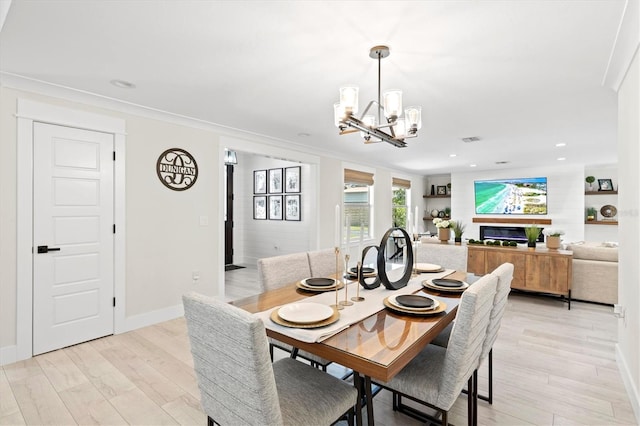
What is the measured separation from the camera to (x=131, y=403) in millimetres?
2139

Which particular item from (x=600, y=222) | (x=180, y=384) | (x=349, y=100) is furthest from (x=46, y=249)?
(x=600, y=222)

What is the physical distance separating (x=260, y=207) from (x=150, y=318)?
3953 millimetres

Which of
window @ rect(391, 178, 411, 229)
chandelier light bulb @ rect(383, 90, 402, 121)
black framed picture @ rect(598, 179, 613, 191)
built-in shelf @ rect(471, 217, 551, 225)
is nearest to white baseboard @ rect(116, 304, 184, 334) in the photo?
chandelier light bulb @ rect(383, 90, 402, 121)

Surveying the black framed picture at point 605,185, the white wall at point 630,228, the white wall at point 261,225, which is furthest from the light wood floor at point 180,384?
the black framed picture at point 605,185

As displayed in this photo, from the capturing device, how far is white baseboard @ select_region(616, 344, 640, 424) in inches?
78.8

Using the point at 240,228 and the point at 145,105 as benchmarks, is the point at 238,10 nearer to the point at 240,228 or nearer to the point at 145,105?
the point at 145,105

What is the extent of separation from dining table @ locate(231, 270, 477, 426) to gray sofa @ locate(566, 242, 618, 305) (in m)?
3.50

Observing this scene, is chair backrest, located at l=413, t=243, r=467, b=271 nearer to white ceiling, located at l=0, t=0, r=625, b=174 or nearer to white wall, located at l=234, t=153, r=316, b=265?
white ceiling, located at l=0, t=0, r=625, b=174

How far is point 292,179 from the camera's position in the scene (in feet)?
21.1

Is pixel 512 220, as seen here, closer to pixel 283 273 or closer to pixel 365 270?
pixel 365 270

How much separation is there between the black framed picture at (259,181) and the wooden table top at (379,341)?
5.44m

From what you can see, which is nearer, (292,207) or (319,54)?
(319,54)

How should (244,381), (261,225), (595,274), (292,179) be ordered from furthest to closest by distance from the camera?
1. (261,225)
2. (292,179)
3. (595,274)
4. (244,381)

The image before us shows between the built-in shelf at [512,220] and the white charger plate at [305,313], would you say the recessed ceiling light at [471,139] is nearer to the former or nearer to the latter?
the white charger plate at [305,313]
